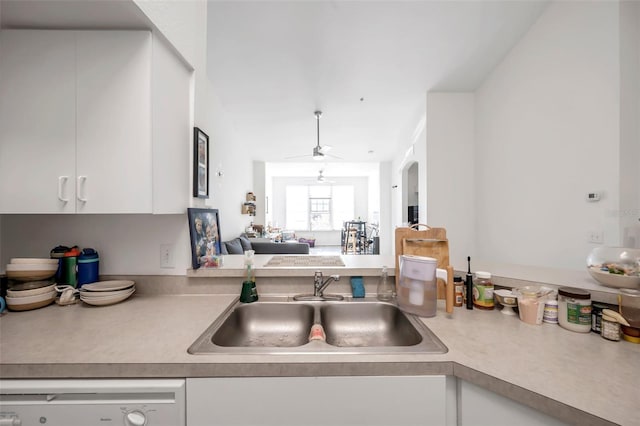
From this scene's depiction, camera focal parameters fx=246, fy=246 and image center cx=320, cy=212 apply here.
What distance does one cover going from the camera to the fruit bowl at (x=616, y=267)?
95cm

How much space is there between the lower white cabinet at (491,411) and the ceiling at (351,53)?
8.38ft

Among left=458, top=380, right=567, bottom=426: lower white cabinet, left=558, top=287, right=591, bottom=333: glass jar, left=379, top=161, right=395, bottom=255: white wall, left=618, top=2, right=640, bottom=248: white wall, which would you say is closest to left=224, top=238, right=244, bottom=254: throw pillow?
left=458, top=380, right=567, bottom=426: lower white cabinet

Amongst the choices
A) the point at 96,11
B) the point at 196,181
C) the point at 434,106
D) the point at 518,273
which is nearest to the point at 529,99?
the point at 434,106

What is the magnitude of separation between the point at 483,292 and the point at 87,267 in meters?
1.90

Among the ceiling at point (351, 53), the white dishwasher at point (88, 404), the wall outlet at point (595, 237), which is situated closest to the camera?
the white dishwasher at point (88, 404)

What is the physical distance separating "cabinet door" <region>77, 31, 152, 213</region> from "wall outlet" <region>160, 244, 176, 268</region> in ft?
1.09

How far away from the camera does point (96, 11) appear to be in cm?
96

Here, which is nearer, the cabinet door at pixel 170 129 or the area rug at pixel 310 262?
the cabinet door at pixel 170 129

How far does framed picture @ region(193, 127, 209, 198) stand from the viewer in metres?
1.37

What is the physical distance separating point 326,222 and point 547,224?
28.1 ft

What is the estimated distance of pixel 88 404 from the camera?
28.1 inches

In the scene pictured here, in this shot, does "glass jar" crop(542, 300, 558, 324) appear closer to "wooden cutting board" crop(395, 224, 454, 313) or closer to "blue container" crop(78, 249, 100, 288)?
"wooden cutting board" crop(395, 224, 454, 313)

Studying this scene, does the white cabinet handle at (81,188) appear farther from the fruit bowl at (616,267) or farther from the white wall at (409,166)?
the white wall at (409,166)

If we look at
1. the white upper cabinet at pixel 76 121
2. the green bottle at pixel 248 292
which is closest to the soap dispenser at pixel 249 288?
the green bottle at pixel 248 292
